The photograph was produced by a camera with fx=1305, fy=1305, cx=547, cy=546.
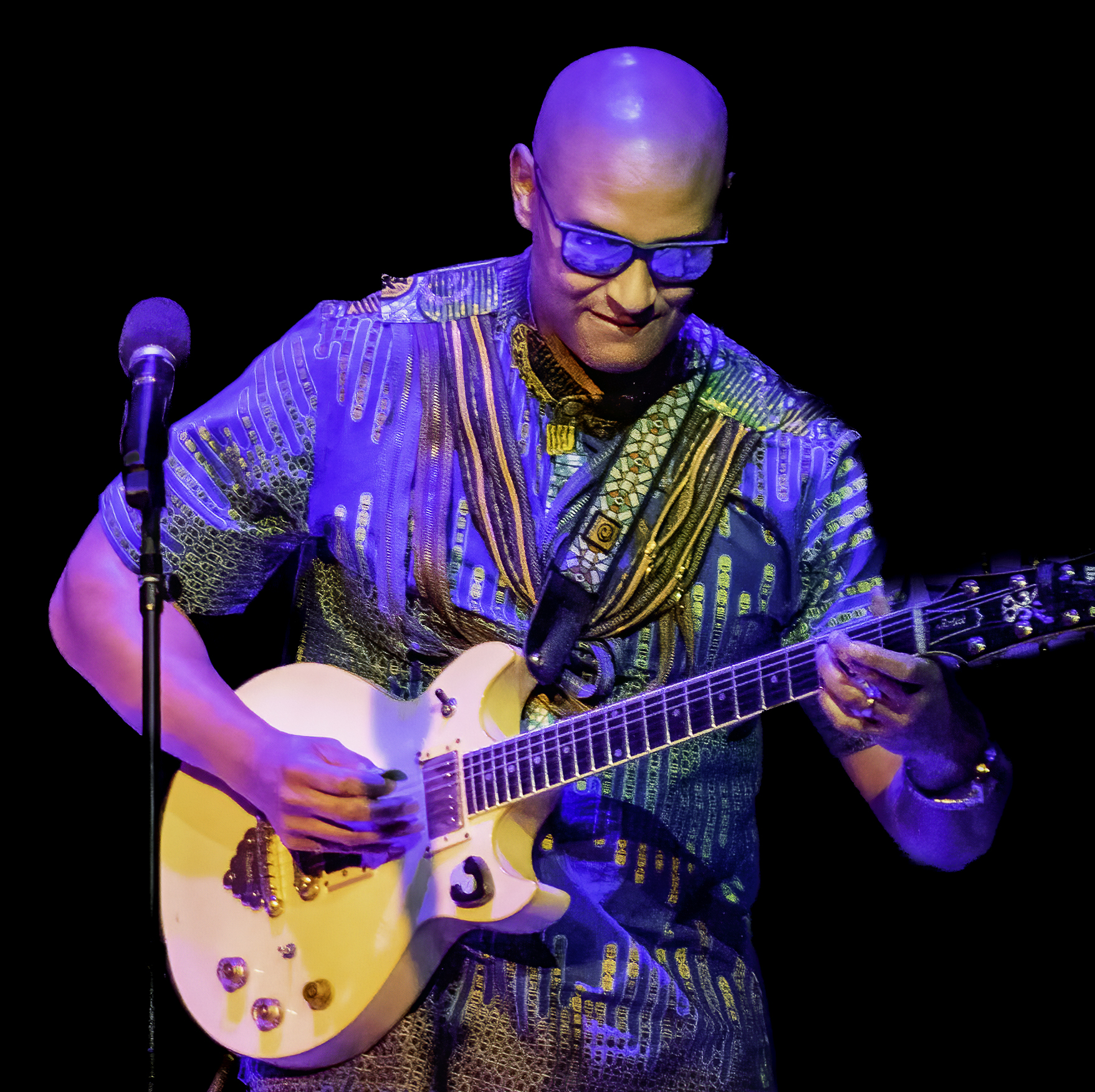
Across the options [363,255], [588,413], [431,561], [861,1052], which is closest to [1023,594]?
[588,413]

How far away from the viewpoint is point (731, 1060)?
7.13 feet

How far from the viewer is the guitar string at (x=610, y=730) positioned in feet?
7.04

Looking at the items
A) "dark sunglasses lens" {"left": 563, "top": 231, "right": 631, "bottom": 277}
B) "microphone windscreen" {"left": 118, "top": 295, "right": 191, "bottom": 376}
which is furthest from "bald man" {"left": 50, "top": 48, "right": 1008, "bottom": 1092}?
"microphone windscreen" {"left": 118, "top": 295, "right": 191, "bottom": 376}

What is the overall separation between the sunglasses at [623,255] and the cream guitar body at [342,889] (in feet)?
2.23

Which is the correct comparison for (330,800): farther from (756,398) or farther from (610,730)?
(756,398)

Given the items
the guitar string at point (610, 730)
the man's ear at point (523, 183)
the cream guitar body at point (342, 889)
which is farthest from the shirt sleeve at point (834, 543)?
the man's ear at point (523, 183)

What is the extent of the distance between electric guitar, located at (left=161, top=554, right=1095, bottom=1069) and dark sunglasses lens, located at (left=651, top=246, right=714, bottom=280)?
2.13 feet

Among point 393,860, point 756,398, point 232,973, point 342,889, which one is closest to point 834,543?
point 756,398

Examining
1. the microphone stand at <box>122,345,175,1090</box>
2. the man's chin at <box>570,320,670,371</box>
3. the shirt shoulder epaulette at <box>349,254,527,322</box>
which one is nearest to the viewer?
the microphone stand at <box>122,345,175,1090</box>

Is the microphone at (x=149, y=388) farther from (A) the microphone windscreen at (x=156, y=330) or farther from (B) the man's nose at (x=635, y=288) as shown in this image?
(B) the man's nose at (x=635, y=288)

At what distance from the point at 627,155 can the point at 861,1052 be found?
76.9 inches

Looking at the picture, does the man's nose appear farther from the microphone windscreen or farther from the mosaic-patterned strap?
the microphone windscreen

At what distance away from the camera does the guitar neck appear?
214 cm

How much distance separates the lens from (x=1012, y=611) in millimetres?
1929
